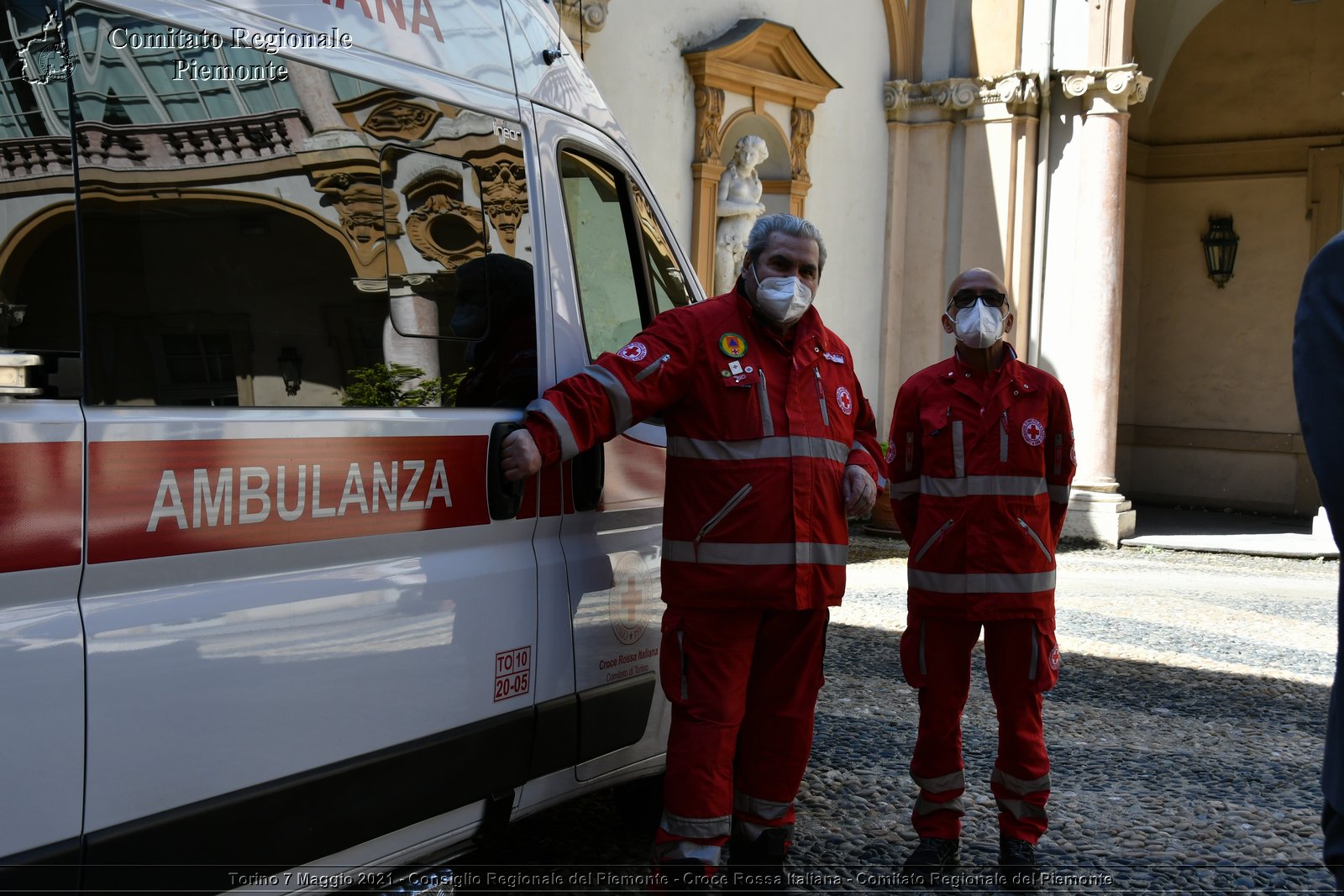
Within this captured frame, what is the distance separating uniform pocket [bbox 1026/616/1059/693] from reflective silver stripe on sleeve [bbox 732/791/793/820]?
2.51 ft

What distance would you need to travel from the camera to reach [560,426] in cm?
295

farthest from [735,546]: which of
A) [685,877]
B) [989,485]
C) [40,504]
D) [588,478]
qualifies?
[40,504]

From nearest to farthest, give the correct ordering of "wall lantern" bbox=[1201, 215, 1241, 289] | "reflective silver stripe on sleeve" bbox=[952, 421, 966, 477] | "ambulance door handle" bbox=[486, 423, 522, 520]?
"ambulance door handle" bbox=[486, 423, 522, 520]
"reflective silver stripe on sleeve" bbox=[952, 421, 966, 477]
"wall lantern" bbox=[1201, 215, 1241, 289]

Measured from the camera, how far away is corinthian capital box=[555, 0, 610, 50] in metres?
9.34

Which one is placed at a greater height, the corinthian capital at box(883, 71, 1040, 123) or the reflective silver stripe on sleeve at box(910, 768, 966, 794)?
the corinthian capital at box(883, 71, 1040, 123)

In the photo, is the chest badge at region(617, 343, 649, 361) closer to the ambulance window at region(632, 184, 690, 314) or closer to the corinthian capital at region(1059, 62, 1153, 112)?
the ambulance window at region(632, 184, 690, 314)

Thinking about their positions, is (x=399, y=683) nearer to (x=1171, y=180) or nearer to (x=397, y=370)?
(x=397, y=370)

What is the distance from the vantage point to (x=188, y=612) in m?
2.28

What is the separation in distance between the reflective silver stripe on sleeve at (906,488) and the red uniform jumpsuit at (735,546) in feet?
1.92

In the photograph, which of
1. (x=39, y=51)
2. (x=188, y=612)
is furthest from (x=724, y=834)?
(x=39, y=51)

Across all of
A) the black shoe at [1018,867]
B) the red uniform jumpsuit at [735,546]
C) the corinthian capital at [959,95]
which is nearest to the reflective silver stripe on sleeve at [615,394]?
the red uniform jumpsuit at [735,546]

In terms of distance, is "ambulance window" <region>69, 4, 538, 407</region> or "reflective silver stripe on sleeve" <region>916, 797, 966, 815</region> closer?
"ambulance window" <region>69, 4, 538, 407</region>

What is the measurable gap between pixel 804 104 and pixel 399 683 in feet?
33.1

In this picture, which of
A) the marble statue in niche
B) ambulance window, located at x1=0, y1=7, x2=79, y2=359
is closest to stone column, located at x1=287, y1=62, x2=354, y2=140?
ambulance window, located at x1=0, y1=7, x2=79, y2=359
